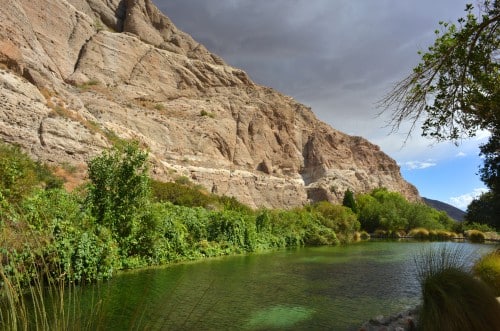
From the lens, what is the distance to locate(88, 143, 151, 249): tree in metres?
15.7

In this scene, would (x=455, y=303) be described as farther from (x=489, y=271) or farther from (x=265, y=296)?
(x=265, y=296)

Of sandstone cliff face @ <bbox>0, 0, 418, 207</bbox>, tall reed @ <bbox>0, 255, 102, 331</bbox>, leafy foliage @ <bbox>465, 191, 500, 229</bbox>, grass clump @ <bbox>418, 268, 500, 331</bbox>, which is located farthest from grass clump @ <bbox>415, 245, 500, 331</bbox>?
sandstone cliff face @ <bbox>0, 0, 418, 207</bbox>

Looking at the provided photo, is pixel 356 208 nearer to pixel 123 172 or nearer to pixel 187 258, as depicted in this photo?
pixel 187 258

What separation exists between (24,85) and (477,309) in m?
38.7

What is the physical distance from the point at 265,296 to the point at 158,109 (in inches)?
2018

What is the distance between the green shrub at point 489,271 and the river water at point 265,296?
0.23m

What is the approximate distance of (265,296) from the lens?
11.1 meters

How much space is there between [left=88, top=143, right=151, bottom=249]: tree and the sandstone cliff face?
17.2 metres

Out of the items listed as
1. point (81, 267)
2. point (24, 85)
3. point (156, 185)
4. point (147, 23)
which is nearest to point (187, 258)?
point (81, 267)

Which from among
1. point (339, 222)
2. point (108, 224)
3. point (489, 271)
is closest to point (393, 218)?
point (339, 222)

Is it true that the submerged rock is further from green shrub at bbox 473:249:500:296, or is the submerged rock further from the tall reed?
the tall reed

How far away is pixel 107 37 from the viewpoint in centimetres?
6662

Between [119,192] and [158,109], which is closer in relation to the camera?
[119,192]

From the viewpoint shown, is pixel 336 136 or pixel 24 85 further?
pixel 336 136
